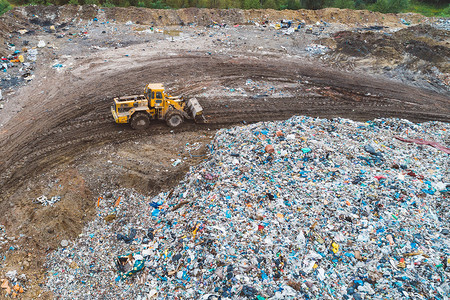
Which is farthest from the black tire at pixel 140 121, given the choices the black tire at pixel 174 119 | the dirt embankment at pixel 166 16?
the dirt embankment at pixel 166 16

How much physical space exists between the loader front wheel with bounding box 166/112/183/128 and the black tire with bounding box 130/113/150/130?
811mm

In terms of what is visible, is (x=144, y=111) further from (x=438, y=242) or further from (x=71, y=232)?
(x=438, y=242)

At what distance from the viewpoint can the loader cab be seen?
10383 mm

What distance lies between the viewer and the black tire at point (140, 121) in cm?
1056

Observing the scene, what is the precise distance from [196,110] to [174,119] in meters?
0.96

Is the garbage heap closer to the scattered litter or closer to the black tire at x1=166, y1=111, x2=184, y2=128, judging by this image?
the black tire at x1=166, y1=111, x2=184, y2=128

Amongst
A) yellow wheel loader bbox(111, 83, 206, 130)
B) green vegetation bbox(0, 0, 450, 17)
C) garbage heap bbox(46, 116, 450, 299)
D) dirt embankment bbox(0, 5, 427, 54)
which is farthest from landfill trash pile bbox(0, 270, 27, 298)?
green vegetation bbox(0, 0, 450, 17)

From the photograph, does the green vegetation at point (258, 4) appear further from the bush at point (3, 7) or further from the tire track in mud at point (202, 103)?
the tire track in mud at point (202, 103)

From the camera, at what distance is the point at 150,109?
10812 mm

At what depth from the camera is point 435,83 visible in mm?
17250

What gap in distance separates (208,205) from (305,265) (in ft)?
8.51

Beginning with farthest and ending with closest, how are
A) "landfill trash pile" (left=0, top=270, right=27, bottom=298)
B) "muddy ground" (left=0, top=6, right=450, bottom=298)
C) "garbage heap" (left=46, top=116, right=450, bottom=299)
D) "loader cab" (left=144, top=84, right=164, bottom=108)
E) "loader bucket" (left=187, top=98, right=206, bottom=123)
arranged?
"loader bucket" (left=187, top=98, right=206, bottom=123)
"loader cab" (left=144, top=84, right=164, bottom=108)
"muddy ground" (left=0, top=6, right=450, bottom=298)
"landfill trash pile" (left=0, top=270, right=27, bottom=298)
"garbage heap" (left=46, top=116, right=450, bottom=299)

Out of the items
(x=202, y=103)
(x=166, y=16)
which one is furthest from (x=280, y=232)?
(x=166, y=16)

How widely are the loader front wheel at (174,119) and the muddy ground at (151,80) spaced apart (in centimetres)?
26
